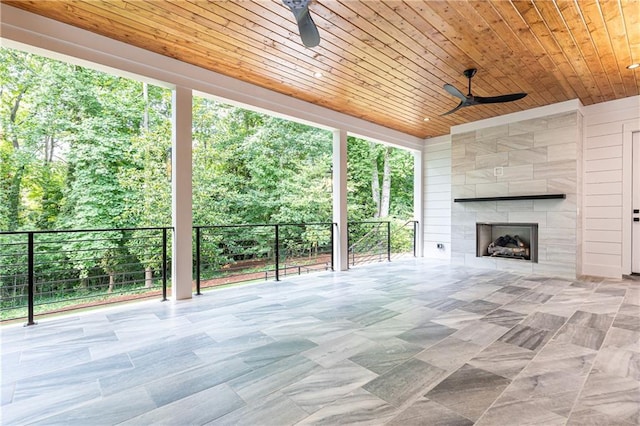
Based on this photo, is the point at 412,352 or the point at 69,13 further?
the point at 69,13

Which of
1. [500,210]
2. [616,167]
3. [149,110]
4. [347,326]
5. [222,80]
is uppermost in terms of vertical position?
[149,110]

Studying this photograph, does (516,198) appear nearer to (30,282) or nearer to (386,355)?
(386,355)

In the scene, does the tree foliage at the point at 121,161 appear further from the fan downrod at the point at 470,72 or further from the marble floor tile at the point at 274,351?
the fan downrod at the point at 470,72

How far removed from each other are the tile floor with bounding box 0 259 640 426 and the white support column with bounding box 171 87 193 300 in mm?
315

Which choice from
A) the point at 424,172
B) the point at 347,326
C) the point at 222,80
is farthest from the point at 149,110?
the point at 347,326

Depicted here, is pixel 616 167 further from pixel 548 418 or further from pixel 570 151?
pixel 548 418

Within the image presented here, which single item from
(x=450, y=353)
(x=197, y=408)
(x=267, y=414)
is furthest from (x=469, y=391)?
(x=197, y=408)

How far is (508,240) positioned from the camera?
5.54m

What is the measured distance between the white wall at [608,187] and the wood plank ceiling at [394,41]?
0.45m

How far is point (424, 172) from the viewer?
23.4 feet

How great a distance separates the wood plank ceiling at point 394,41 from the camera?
251 cm

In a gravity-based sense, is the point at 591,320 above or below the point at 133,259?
above

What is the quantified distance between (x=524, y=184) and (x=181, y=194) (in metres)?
5.61

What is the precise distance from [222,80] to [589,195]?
6.18 meters
